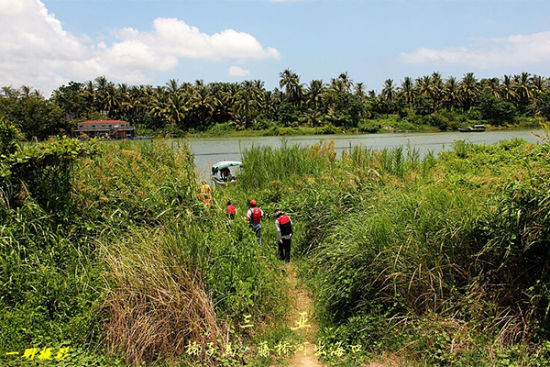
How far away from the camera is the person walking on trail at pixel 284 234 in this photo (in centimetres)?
732

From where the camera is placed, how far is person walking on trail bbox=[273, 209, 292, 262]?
7324 mm

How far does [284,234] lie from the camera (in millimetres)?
7371

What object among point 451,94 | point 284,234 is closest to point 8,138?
point 284,234

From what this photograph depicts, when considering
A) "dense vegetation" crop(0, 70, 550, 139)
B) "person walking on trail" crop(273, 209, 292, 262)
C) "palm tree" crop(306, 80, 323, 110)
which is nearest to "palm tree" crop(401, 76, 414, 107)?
"dense vegetation" crop(0, 70, 550, 139)

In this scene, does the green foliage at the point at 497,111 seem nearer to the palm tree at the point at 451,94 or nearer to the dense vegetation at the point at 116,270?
the palm tree at the point at 451,94

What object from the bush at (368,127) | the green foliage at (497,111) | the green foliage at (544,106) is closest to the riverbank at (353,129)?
the bush at (368,127)

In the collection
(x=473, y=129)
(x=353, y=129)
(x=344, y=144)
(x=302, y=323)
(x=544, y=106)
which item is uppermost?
(x=544, y=106)

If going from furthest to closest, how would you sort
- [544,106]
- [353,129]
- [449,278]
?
[353,129]
[544,106]
[449,278]

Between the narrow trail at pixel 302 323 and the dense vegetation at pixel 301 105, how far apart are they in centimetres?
4451

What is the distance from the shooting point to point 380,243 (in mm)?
5059

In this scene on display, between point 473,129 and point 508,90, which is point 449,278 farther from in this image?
point 508,90

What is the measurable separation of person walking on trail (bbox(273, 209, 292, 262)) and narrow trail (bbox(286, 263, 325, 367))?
21.7 inches

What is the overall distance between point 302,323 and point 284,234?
9.03ft

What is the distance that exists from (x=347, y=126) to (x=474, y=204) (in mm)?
51924
